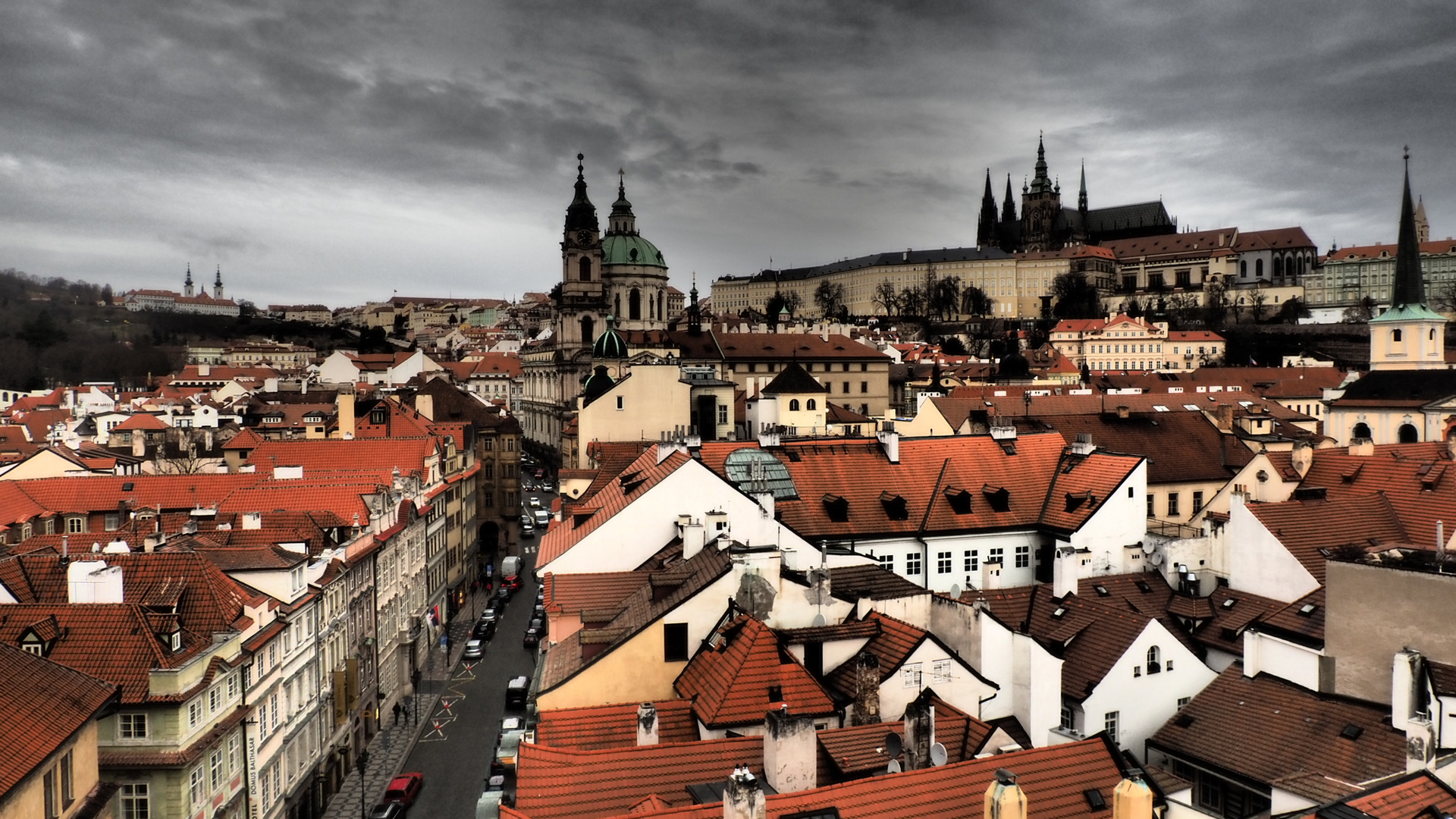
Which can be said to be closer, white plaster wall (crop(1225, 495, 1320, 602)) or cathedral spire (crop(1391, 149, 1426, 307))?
white plaster wall (crop(1225, 495, 1320, 602))

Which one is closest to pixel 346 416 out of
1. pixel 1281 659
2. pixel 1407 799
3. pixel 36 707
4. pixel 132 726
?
pixel 132 726

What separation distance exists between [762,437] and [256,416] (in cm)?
4700

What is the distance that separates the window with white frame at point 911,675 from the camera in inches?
773

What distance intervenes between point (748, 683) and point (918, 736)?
10.2 feet

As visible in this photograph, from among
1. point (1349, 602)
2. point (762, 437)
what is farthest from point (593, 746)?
point (762, 437)

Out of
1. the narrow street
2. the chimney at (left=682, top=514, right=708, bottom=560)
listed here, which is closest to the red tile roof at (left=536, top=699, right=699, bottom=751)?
the chimney at (left=682, top=514, right=708, bottom=560)

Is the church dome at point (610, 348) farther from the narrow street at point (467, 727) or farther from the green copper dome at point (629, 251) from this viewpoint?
the green copper dome at point (629, 251)

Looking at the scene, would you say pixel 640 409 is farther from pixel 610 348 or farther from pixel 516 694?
pixel 610 348

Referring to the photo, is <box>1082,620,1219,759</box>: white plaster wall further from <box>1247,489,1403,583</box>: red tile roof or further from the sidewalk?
the sidewalk

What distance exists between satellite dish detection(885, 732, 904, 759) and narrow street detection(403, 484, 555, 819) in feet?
56.6

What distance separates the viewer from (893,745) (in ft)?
54.2

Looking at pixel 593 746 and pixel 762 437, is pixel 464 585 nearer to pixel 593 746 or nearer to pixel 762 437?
pixel 762 437

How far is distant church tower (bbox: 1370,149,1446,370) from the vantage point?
261 ft

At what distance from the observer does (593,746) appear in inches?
669
